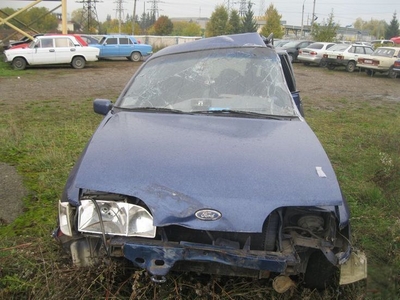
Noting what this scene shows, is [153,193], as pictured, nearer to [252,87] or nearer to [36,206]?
[252,87]

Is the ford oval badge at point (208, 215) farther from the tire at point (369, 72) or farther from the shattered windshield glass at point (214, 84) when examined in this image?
the tire at point (369, 72)

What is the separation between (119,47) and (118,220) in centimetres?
2194

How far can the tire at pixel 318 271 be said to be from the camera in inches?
101

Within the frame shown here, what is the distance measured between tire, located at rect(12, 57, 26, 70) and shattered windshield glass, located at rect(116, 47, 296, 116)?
15.9 meters

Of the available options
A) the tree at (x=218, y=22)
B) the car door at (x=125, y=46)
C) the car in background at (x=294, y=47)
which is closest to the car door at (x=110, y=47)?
the car door at (x=125, y=46)

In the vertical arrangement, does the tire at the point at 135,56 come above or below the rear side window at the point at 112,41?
below

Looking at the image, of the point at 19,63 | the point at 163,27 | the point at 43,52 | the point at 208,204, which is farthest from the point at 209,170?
the point at 163,27

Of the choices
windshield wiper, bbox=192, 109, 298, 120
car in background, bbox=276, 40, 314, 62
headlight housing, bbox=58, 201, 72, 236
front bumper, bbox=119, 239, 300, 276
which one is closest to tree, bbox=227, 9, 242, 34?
car in background, bbox=276, 40, 314, 62

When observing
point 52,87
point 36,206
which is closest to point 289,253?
point 36,206

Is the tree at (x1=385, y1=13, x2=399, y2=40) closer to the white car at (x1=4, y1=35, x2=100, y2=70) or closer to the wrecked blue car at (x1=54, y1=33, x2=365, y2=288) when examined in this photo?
the white car at (x1=4, y1=35, x2=100, y2=70)

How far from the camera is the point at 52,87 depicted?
1348 cm

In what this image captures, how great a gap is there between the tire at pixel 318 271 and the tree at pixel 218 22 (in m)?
52.2

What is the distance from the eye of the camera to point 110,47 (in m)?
22.8

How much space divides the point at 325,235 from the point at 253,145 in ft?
2.52
